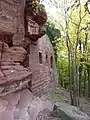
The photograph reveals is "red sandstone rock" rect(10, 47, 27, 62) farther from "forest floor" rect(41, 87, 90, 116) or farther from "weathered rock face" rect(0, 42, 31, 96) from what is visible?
"forest floor" rect(41, 87, 90, 116)

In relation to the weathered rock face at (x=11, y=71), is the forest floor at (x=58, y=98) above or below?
below

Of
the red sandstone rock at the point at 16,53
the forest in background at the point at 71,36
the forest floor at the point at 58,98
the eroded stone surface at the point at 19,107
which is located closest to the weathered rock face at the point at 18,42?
the red sandstone rock at the point at 16,53

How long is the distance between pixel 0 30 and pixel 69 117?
306 centimetres

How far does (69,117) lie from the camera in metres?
6.46

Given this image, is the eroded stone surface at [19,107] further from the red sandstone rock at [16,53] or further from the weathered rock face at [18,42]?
the red sandstone rock at [16,53]

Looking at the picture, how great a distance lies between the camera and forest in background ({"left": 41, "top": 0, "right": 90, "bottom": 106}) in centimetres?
1095

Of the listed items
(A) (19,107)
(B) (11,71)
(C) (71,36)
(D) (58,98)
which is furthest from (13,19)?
(C) (71,36)

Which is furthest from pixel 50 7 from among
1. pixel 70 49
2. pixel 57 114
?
pixel 57 114

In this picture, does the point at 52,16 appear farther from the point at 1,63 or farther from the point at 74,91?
the point at 1,63

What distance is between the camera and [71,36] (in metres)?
14.5

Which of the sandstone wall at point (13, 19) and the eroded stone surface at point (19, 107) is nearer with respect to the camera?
the eroded stone surface at point (19, 107)

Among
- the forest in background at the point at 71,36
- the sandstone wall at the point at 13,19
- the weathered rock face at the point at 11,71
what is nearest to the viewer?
the weathered rock face at the point at 11,71

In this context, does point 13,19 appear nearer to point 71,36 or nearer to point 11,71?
point 11,71

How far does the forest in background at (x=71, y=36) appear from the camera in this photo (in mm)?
10953
